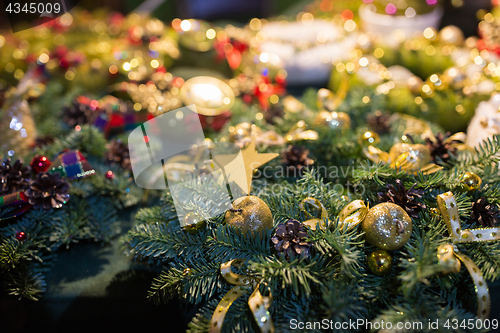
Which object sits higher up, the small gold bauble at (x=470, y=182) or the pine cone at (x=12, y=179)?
the pine cone at (x=12, y=179)

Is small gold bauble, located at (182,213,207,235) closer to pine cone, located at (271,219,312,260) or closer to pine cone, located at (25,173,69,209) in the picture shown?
pine cone, located at (271,219,312,260)

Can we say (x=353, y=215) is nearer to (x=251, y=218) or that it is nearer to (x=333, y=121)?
(x=251, y=218)

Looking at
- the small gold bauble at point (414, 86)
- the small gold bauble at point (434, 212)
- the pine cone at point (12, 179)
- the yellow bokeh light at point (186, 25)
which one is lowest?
the small gold bauble at point (434, 212)

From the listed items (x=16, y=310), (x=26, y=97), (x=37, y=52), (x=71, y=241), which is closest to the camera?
(x=16, y=310)

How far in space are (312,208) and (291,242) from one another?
11 cm

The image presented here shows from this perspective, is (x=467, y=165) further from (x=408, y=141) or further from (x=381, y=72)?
(x=381, y=72)

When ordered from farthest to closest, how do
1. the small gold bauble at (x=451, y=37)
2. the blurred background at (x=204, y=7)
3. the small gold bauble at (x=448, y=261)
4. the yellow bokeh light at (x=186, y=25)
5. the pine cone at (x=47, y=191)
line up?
the blurred background at (x=204, y=7) < the yellow bokeh light at (x=186, y=25) < the small gold bauble at (x=451, y=37) < the pine cone at (x=47, y=191) < the small gold bauble at (x=448, y=261)

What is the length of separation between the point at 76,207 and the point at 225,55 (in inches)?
32.5

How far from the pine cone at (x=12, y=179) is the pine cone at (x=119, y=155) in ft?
0.64

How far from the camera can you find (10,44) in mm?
1291

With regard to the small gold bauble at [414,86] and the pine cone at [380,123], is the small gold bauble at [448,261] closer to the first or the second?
the pine cone at [380,123]

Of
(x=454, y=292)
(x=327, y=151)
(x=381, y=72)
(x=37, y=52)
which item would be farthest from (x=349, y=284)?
(x=37, y=52)

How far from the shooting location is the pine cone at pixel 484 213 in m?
0.55

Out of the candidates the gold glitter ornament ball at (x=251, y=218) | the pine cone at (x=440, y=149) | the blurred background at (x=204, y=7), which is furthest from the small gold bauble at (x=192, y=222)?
the blurred background at (x=204, y=7)
